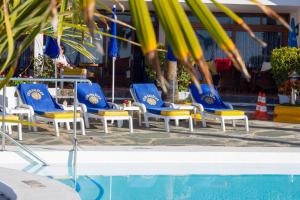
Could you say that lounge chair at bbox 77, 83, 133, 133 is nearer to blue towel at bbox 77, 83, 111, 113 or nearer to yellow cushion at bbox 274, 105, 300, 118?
blue towel at bbox 77, 83, 111, 113

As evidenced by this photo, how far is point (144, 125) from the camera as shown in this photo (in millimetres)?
13047

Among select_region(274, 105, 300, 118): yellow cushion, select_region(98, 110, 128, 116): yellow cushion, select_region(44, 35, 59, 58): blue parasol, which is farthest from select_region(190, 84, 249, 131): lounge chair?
select_region(44, 35, 59, 58): blue parasol

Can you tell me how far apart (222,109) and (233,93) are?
796cm

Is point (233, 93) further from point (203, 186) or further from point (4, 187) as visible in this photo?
point (4, 187)

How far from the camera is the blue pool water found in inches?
306

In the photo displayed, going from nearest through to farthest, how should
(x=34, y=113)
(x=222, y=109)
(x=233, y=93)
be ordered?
(x=34, y=113) → (x=222, y=109) → (x=233, y=93)

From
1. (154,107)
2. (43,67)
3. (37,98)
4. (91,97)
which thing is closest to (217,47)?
(43,67)

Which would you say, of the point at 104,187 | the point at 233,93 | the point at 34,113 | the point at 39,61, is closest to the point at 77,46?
the point at 104,187

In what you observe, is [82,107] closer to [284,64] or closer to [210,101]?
[210,101]

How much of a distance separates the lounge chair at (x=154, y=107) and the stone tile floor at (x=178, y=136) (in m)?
0.29

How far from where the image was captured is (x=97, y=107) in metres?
12.3

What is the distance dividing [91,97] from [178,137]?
2.36 metres

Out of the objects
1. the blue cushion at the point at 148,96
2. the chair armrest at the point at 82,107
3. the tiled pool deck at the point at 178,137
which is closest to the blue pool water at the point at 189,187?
the tiled pool deck at the point at 178,137

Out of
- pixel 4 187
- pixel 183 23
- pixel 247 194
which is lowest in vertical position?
pixel 247 194
